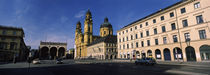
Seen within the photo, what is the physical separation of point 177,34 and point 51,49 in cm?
11579

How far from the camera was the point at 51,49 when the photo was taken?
118m

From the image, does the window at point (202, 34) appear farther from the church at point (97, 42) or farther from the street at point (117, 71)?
the church at point (97, 42)

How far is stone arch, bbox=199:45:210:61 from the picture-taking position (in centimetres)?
2509

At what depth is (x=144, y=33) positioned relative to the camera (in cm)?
4141

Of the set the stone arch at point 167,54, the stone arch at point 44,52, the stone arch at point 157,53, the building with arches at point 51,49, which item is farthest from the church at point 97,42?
the stone arch at point 167,54

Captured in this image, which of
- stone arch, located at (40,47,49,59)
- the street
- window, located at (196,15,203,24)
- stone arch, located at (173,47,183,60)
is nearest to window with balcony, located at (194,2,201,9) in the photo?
window, located at (196,15,203,24)

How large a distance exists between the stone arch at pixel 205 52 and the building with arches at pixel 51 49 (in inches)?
4281

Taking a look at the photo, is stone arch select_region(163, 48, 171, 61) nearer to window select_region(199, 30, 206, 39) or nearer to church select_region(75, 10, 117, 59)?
window select_region(199, 30, 206, 39)

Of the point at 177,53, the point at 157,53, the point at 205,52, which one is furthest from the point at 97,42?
the point at 205,52

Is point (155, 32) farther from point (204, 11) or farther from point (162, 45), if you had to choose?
point (204, 11)

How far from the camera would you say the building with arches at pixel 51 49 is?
366 ft

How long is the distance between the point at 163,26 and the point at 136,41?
12263 mm

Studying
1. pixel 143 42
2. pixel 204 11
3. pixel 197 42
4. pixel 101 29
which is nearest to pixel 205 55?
pixel 197 42

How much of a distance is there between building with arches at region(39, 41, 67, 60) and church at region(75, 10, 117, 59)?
17.0 m
